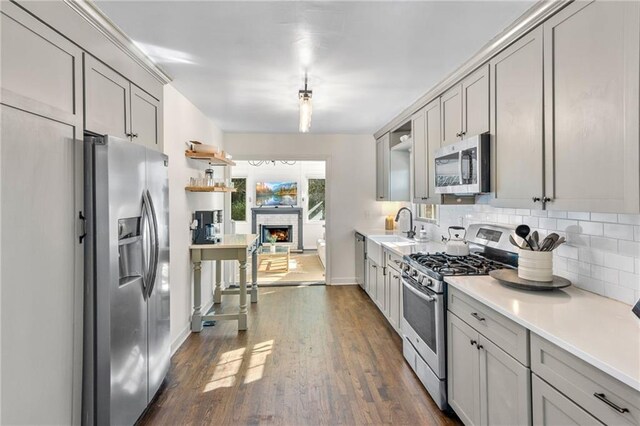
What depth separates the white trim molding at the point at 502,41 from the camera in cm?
164

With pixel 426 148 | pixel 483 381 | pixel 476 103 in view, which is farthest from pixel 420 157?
pixel 483 381

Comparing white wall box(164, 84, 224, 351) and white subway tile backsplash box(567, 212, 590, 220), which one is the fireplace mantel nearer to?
white wall box(164, 84, 224, 351)

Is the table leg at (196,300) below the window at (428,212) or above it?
below

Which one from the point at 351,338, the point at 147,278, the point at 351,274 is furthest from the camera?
the point at 351,274

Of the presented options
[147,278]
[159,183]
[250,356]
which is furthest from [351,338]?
[159,183]

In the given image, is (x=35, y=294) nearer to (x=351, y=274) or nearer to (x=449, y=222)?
(x=449, y=222)

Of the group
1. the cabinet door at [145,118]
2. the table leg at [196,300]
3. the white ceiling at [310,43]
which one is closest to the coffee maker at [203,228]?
the table leg at [196,300]

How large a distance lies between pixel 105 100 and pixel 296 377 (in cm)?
237

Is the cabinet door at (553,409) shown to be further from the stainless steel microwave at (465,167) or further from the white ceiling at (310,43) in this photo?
the white ceiling at (310,43)

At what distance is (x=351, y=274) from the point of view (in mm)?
5324

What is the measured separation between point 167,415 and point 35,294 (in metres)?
1.26

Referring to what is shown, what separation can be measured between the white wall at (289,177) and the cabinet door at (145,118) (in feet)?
21.2

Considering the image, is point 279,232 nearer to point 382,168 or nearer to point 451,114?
point 382,168

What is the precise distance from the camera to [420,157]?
3.41m
